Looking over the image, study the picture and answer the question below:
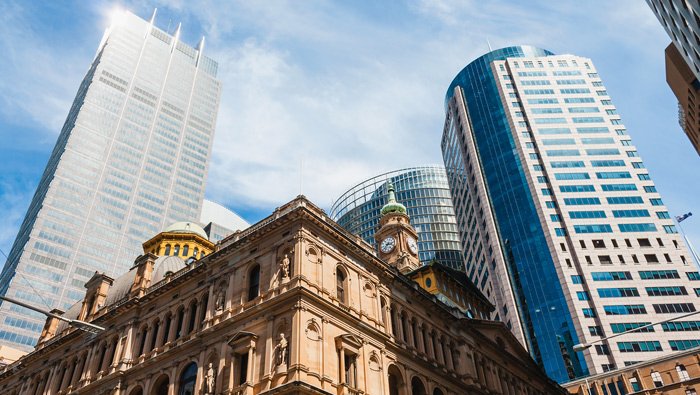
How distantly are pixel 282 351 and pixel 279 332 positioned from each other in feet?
5.29

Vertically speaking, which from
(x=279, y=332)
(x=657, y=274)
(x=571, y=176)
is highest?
(x=571, y=176)

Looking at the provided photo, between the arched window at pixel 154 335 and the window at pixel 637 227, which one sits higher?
the window at pixel 637 227

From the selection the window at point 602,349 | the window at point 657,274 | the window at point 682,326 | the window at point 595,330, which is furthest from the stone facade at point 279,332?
the window at point 657,274

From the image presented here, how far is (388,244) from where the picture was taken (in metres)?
66.6

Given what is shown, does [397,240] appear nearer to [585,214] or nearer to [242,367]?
[242,367]

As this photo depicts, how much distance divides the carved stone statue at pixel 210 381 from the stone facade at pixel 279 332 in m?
0.10

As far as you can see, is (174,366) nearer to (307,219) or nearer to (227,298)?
(227,298)

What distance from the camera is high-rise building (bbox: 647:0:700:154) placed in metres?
42.5

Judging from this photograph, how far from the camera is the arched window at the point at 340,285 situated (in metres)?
35.6

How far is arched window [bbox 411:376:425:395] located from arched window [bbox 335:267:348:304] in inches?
307

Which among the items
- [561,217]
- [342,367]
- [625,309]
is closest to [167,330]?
[342,367]

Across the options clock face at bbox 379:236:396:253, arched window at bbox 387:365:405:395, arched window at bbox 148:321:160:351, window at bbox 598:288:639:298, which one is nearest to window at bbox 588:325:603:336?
window at bbox 598:288:639:298

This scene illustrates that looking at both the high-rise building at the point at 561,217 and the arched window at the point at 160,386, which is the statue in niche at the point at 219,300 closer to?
the arched window at the point at 160,386

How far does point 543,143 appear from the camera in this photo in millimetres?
103938
